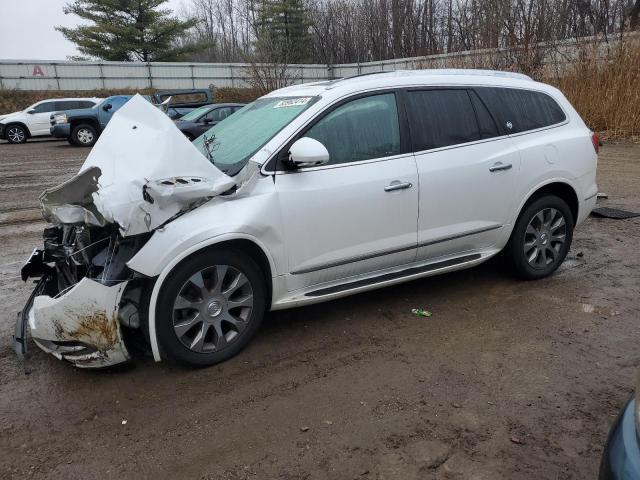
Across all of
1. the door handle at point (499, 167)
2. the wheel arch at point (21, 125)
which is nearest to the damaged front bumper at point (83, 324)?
the door handle at point (499, 167)

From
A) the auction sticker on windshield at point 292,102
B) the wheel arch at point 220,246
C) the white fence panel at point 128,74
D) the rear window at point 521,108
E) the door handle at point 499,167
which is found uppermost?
the white fence panel at point 128,74

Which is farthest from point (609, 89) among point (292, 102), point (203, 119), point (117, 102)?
point (117, 102)

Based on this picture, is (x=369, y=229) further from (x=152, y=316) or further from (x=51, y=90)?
(x=51, y=90)

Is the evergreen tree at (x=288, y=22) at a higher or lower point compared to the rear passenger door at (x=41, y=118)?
higher

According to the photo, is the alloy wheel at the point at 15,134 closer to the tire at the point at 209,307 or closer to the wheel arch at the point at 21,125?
the wheel arch at the point at 21,125

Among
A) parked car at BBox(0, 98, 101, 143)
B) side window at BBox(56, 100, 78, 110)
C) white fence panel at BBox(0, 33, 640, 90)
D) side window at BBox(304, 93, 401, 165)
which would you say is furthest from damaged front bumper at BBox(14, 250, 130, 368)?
white fence panel at BBox(0, 33, 640, 90)

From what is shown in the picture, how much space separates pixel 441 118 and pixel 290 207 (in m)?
1.50

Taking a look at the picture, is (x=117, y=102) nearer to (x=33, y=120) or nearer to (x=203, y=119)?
(x=33, y=120)

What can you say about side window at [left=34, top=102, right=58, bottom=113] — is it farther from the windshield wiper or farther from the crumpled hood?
the crumpled hood

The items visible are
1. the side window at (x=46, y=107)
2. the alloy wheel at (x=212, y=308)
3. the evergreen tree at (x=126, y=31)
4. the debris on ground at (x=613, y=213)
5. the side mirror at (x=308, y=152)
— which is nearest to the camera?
the alloy wheel at (x=212, y=308)

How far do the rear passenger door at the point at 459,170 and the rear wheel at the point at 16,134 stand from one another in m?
20.3

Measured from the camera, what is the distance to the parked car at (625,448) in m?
1.58

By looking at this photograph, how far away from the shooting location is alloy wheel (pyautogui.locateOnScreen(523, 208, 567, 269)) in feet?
14.9

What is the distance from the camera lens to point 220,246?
3252 mm
